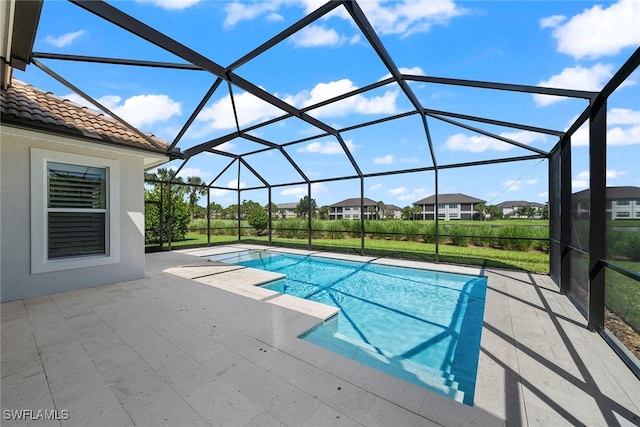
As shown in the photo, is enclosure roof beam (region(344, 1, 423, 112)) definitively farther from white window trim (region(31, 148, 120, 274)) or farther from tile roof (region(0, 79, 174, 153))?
white window trim (region(31, 148, 120, 274))

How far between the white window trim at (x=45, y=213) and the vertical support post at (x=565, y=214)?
7807 millimetres

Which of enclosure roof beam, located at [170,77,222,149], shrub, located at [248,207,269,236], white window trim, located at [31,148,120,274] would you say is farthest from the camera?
shrub, located at [248,207,269,236]

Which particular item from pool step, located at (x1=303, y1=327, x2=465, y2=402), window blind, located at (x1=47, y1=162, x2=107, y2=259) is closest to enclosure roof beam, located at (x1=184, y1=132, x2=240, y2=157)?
window blind, located at (x1=47, y1=162, x2=107, y2=259)

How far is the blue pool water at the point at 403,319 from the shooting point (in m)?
2.68

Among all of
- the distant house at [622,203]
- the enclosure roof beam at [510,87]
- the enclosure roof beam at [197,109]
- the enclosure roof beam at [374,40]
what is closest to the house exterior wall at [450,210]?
the enclosure roof beam at [510,87]

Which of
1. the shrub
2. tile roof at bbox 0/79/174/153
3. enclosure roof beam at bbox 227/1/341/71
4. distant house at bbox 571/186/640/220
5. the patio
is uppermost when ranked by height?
enclosure roof beam at bbox 227/1/341/71

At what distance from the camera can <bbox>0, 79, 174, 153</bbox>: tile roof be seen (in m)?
3.19

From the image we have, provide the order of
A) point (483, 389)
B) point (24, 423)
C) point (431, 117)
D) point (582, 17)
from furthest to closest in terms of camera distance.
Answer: point (431, 117) < point (582, 17) < point (483, 389) < point (24, 423)

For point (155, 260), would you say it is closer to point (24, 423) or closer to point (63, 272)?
point (63, 272)

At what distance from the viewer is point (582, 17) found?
Result: 3.06m

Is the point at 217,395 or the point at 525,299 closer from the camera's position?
the point at 217,395

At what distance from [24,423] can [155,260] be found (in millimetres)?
6541

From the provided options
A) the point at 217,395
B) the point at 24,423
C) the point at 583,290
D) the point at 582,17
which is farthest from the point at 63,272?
the point at 582,17

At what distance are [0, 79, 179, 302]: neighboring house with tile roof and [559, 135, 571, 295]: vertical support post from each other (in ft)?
23.3
